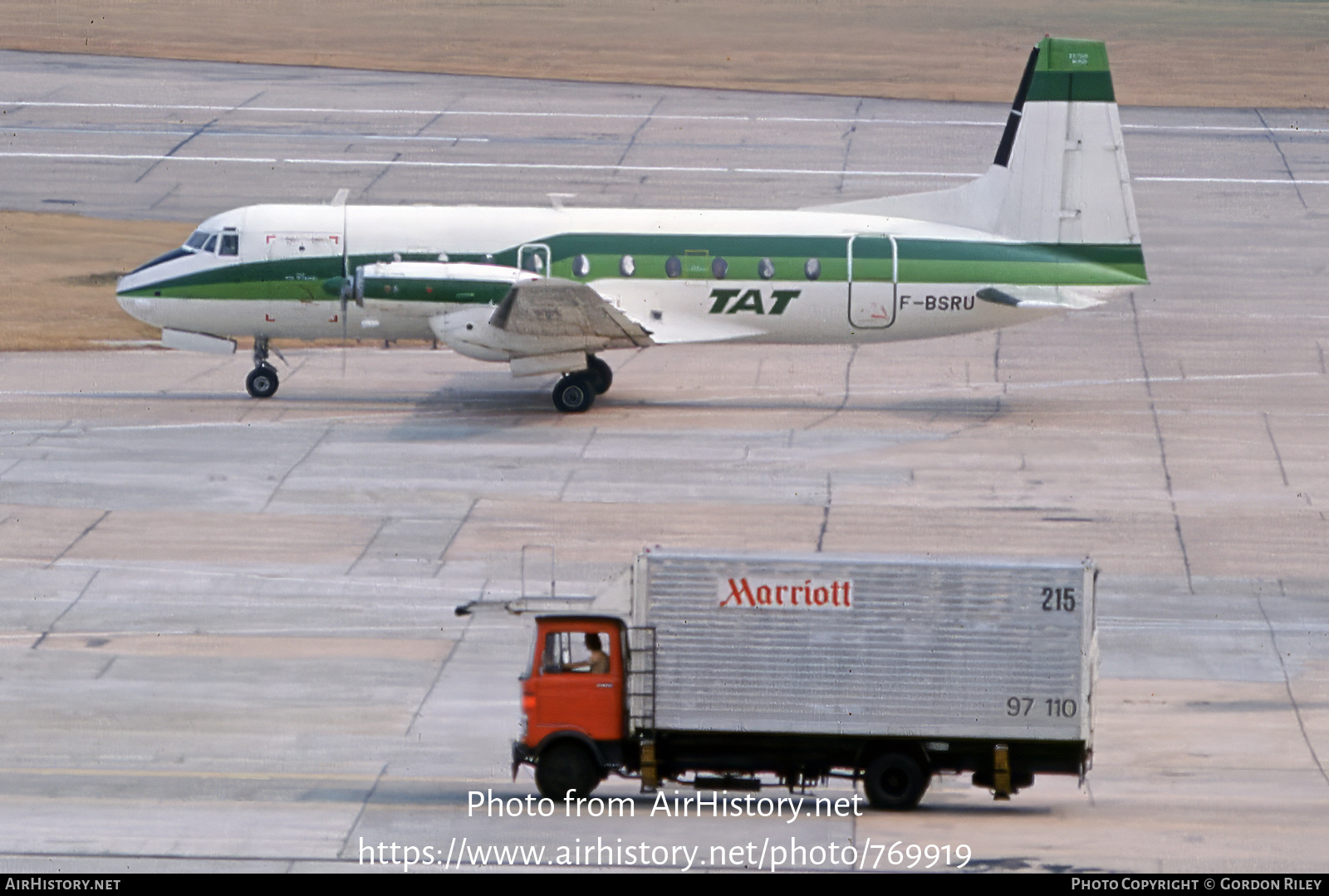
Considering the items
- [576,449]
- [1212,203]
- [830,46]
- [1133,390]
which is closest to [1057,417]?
[1133,390]

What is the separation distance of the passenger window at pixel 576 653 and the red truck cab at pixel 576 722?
0.04 metres

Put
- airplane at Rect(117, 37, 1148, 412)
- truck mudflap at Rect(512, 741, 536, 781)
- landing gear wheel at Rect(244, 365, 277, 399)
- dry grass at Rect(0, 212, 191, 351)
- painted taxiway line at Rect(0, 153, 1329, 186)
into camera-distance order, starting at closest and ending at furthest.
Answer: truck mudflap at Rect(512, 741, 536, 781)
airplane at Rect(117, 37, 1148, 412)
landing gear wheel at Rect(244, 365, 277, 399)
dry grass at Rect(0, 212, 191, 351)
painted taxiway line at Rect(0, 153, 1329, 186)

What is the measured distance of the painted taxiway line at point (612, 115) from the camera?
234 ft

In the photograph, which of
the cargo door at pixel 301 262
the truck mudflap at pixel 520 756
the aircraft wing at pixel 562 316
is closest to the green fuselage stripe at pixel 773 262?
the cargo door at pixel 301 262

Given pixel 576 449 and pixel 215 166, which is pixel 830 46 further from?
pixel 576 449

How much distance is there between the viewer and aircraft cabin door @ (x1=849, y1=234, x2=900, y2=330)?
37.8m

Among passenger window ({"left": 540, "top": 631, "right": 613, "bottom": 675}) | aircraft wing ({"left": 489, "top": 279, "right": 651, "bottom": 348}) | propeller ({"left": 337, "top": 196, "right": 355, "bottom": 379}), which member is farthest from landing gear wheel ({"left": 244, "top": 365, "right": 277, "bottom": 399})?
passenger window ({"left": 540, "top": 631, "right": 613, "bottom": 675})

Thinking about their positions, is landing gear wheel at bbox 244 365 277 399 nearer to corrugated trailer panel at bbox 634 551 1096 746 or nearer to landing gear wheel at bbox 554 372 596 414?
landing gear wheel at bbox 554 372 596 414

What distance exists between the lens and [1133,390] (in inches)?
1602

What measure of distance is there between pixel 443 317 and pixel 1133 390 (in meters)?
15.0

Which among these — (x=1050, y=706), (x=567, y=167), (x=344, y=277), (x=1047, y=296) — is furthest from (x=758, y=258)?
(x=567, y=167)

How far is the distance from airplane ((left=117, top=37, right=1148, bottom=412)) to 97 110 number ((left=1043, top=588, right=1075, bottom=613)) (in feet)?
63.4

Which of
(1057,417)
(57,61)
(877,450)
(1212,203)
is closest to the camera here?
(877,450)

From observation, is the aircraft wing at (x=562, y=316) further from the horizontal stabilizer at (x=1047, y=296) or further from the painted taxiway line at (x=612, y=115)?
the painted taxiway line at (x=612, y=115)
